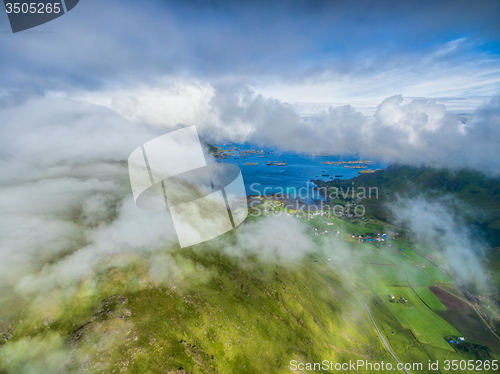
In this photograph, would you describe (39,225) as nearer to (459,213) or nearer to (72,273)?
(72,273)

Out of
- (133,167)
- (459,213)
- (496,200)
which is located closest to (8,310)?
(133,167)

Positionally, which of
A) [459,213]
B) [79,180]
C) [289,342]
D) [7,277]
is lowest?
[459,213]

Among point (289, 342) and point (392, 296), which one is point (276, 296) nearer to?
point (289, 342)

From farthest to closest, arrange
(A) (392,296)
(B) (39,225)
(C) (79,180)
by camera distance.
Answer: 1. (C) (79,180)
2. (A) (392,296)
3. (B) (39,225)

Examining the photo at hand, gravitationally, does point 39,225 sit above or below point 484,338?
above

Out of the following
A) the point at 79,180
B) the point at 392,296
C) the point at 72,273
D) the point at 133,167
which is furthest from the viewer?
the point at 133,167

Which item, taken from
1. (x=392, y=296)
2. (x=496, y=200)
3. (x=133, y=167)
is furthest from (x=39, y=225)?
(x=496, y=200)

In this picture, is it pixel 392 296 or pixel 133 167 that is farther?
pixel 133 167

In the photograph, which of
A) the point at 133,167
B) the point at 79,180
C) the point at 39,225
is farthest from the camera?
the point at 133,167

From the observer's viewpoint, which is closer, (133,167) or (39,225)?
(39,225)
